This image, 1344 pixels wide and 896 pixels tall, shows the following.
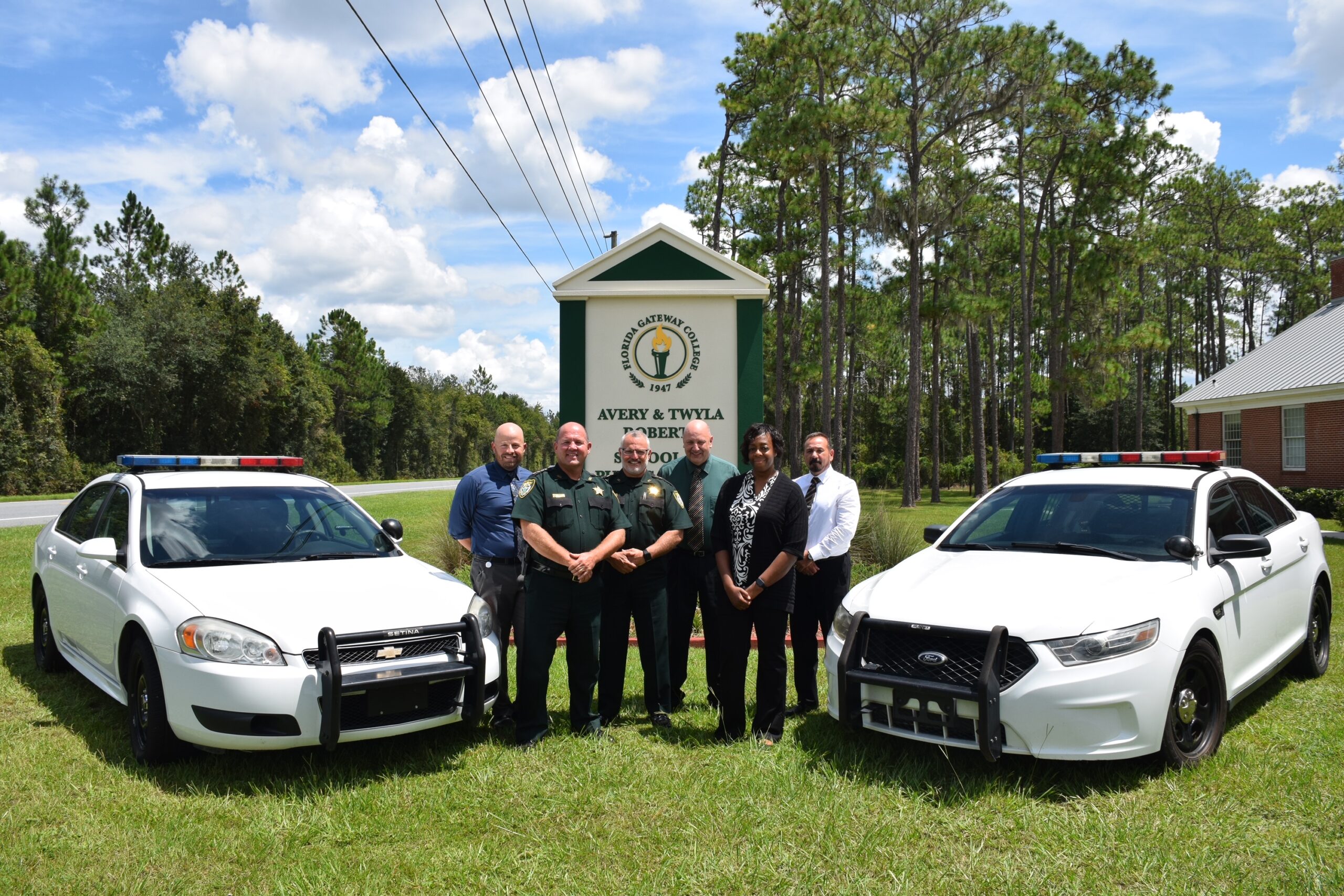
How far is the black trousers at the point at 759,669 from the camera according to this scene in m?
5.05

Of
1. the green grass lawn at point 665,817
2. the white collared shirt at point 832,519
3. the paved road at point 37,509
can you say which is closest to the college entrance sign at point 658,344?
the white collared shirt at point 832,519

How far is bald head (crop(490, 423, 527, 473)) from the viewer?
5848mm

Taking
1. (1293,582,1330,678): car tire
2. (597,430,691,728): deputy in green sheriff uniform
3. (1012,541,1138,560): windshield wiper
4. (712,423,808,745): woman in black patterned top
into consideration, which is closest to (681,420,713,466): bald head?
(597,430,691,728): deputy in green sheriff uniform

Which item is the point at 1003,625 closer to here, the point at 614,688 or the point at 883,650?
the point at 883,650

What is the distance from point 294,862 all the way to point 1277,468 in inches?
1067

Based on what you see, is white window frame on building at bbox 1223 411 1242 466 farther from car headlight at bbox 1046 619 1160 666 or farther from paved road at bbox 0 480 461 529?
car headlight at bbox 1046 619 1160 666

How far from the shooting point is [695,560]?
562 centimetres

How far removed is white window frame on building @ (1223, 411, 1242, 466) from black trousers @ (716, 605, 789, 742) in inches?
1026

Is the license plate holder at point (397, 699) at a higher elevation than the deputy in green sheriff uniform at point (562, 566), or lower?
lower

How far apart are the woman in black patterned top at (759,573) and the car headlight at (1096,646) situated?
141cm

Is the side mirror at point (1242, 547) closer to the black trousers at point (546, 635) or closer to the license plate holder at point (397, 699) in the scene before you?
the black trousers at point (546, 635)

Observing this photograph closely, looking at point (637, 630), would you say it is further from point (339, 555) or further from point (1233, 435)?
point (1233, 435)

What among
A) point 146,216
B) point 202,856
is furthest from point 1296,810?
point 146,216

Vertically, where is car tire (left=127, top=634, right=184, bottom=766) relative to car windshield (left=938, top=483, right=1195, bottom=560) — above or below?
below
